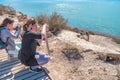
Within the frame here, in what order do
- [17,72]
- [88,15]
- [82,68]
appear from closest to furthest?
[17,72] → [82,68] → [88,15]

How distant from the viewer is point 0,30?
640 cm

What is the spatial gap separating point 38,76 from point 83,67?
1.86 metres

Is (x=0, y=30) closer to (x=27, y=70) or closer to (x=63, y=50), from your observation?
(x=27, y=70)

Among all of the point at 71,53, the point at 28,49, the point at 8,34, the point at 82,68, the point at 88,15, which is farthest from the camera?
the point at 88,15

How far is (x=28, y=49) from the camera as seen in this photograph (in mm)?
5688

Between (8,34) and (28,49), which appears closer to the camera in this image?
(28,49)

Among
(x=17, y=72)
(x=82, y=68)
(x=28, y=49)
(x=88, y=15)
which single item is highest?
(x=28, y=49)

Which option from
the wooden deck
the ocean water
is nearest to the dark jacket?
the wooden deck

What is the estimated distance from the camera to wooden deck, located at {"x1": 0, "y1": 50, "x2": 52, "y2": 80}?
18.9ft

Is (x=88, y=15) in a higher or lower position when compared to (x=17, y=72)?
lower

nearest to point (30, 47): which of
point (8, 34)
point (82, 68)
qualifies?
point (8, 34)

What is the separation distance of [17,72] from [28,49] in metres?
0.70

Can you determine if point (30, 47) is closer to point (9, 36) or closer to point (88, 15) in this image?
point (9, 36)

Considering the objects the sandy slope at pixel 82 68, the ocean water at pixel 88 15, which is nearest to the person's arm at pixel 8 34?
the sandy slope at pixel 82 68
